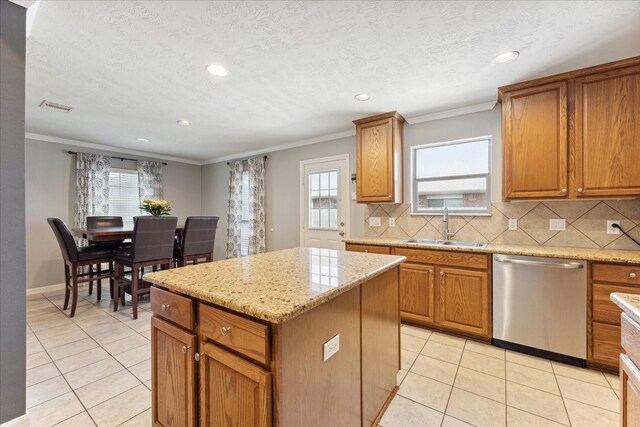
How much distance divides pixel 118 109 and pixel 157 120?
449mm

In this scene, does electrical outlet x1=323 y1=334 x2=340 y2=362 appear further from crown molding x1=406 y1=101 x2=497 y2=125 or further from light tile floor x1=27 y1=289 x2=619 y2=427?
crown molding x1=406 y1=101 x2=497 y2=125

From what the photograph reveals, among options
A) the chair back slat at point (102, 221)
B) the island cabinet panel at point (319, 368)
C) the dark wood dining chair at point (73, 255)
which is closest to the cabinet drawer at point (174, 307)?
the island cabinet panel at point (319, 368)

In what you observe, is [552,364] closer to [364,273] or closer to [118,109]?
[364,273]

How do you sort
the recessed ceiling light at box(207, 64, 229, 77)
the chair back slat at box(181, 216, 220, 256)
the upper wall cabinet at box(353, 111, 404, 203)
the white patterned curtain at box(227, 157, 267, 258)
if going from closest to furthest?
1. the recessed ceiling light at box(207, 64, 229, 77)
2. the upper wall cabinet at box(353, 111, 404, 203)
3. the chair back slat at box(181, 216, 220, 256)
4. the white patterned curtain at box(227, 157, 267, 258)

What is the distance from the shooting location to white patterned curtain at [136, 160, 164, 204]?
17.1 ft

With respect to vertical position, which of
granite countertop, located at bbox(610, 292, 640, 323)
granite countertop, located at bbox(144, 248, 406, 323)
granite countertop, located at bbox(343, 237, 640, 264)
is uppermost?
granite countertop, located at bbox(144, 248, 406, 323)

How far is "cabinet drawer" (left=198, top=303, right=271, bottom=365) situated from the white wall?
2909 millimetres

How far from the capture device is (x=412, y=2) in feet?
5.08

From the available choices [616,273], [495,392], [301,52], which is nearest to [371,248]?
[495,392]

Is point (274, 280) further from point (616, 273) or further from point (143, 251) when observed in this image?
point (143, 251)

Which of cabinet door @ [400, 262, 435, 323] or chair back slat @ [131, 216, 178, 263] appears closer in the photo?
cabinet door @ [400, 262, 435, 323]

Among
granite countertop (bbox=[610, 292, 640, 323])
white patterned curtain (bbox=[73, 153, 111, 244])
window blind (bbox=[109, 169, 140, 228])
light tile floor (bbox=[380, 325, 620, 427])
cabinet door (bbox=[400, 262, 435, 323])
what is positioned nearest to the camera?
granite countertop (bbox=[610, 292, 640, 323])

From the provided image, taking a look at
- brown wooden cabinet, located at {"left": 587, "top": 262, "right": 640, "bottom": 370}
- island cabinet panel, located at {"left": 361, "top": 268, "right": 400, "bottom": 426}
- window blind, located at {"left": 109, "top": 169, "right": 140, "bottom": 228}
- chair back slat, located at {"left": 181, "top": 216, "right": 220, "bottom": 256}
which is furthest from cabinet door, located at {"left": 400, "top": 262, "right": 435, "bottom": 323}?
window blind, located at {"left": 109, "top": 169, "right": 140, "bottom": 228}

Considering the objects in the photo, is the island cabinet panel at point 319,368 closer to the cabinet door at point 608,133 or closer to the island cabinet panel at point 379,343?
the island cabinet panel at point 379,343
